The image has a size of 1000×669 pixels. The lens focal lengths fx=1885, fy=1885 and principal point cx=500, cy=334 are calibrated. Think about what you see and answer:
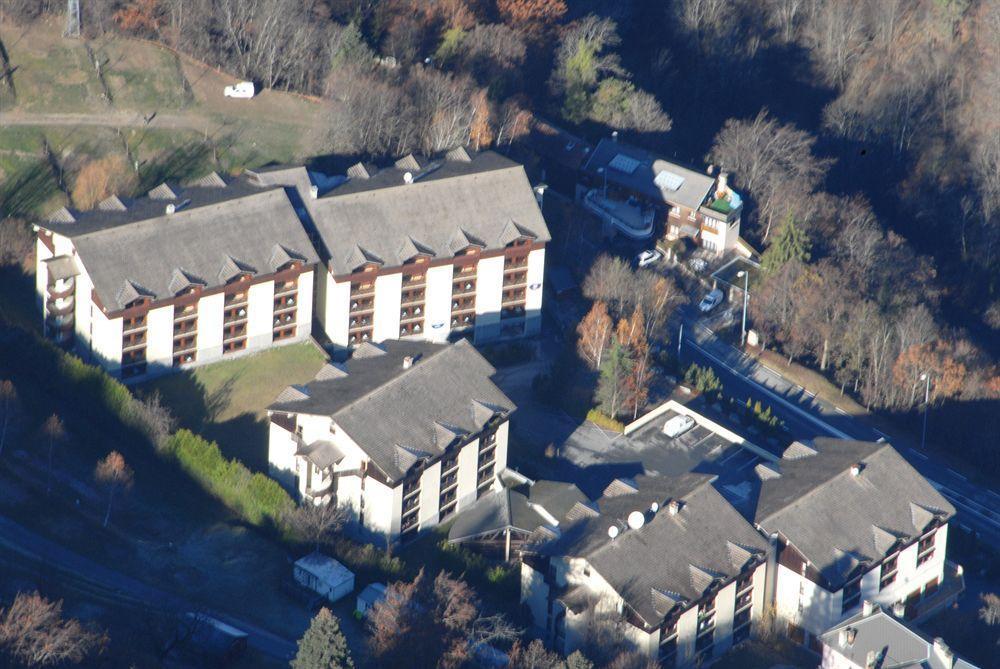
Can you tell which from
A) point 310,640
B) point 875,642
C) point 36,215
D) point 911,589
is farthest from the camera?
point 36,215

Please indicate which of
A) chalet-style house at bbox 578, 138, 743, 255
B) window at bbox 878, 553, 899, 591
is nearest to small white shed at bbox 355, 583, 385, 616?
window at bbox 878, 553, 899, 591

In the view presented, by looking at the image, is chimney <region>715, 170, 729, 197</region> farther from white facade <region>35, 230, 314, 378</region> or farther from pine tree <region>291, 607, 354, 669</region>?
pine tree <region>291, 607, 354, 669</region>

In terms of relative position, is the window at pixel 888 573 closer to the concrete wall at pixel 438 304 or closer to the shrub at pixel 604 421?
the shrub at pixel 604 421

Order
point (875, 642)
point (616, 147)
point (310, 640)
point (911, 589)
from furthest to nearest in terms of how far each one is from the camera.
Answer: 1. point (616, 147)
2. point (911, 589)
3. point (875, 642)
4. point (310, 640)

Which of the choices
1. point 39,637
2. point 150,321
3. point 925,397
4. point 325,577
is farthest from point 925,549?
point 39,637

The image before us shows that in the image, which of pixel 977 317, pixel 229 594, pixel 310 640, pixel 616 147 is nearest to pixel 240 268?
pixel 229 594

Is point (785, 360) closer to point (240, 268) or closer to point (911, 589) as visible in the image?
point (911, 589)
